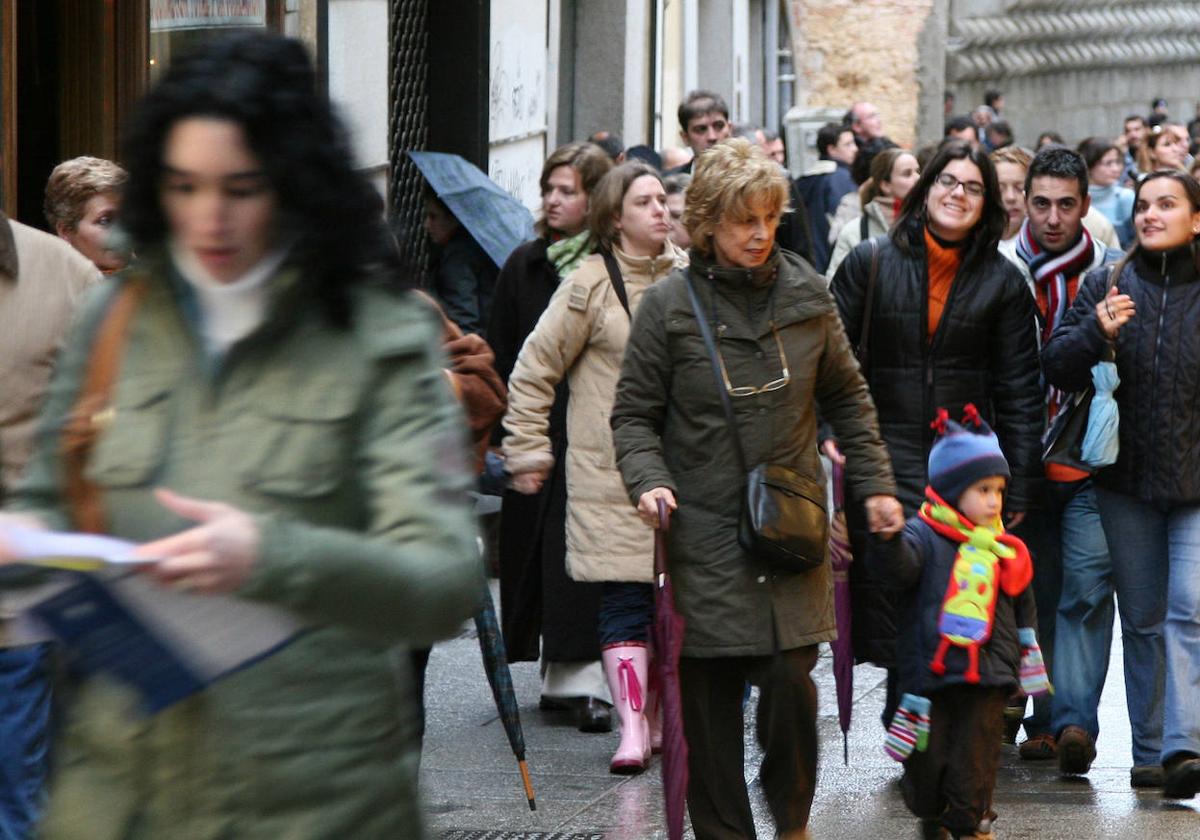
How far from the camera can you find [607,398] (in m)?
7.02

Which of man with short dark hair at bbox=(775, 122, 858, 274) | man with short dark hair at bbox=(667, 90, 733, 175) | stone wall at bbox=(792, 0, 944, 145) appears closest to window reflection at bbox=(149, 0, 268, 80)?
man with short dark hair at bbox=(667, 90, 733, 175)

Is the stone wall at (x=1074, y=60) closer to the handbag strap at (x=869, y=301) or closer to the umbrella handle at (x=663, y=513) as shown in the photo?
the handbag strap at (x=869, y=301)

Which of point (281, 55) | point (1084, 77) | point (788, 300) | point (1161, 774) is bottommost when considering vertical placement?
point (1161, 774)

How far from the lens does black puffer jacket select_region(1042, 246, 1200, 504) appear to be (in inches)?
256

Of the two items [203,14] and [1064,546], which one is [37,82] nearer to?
[203,14]

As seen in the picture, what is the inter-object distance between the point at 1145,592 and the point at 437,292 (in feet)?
11.7

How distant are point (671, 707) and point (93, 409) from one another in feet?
9.37

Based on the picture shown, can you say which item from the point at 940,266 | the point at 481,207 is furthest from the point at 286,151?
the point at 481,207

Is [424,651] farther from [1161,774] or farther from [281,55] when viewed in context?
[281,55]

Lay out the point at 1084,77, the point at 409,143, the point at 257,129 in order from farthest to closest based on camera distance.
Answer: the point at 1084,77, the point at 409,143, the point at 257,129

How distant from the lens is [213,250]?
2.46 metres

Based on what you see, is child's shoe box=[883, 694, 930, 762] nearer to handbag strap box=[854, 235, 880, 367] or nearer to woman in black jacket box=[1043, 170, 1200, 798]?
woman in black jacket box=[1043, 170, 1200, 798]

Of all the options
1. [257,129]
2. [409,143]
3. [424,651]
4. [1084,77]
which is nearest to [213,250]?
[257,129]

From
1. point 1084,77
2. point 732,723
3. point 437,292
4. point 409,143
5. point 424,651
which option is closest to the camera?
point 732,723
